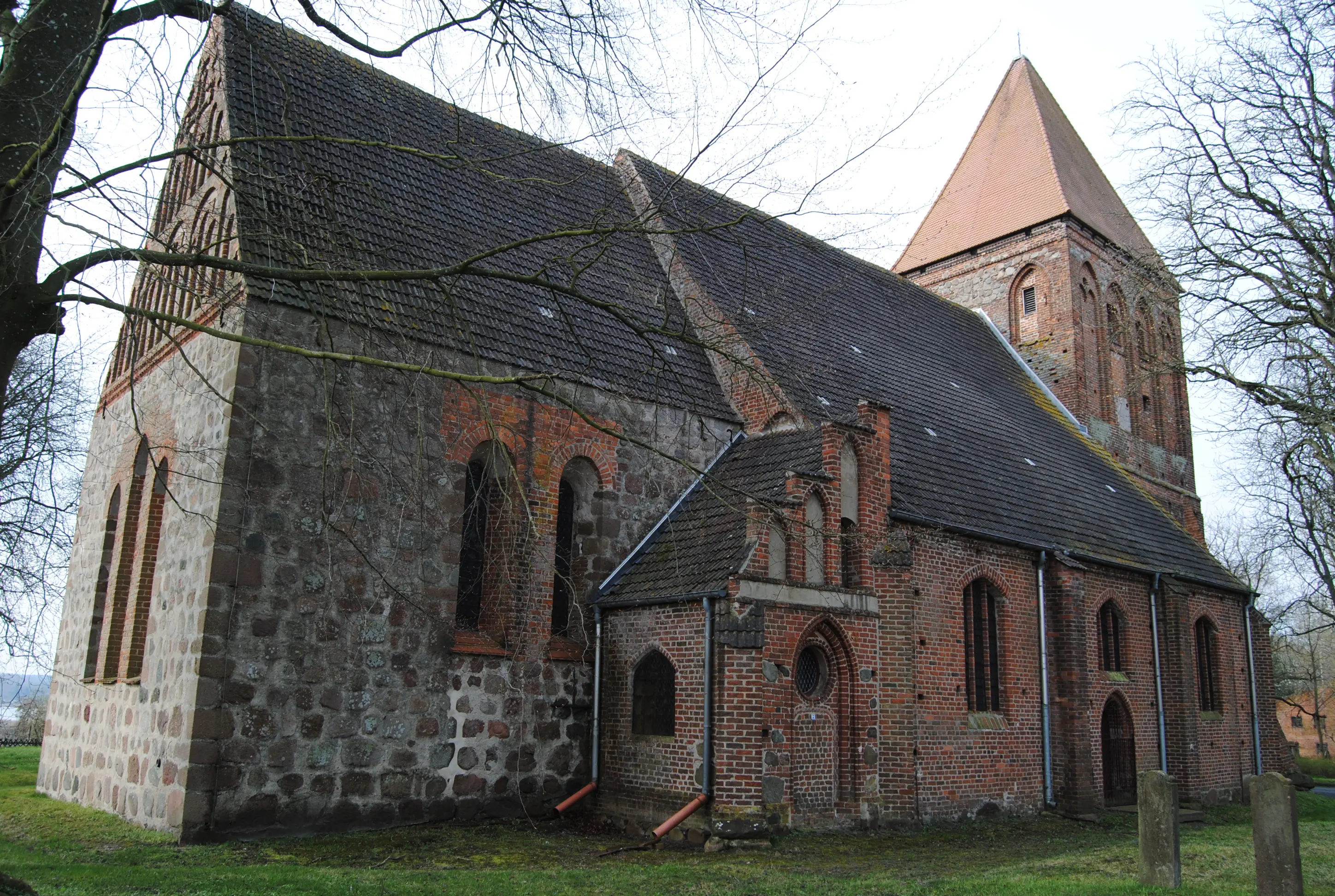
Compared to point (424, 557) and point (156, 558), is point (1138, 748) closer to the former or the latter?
point (424, 557)

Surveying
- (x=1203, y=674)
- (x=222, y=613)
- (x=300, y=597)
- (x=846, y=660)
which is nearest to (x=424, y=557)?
(x=300, y=597)

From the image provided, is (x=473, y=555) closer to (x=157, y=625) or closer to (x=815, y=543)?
(x=157, y=625)

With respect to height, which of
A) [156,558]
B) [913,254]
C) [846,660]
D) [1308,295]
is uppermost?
[913,254]

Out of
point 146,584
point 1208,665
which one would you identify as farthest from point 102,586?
point 1208,665

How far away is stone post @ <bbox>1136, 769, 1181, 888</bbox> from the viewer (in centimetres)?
915

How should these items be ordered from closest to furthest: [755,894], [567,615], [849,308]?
[755,894]
[567,615]
[849,308]

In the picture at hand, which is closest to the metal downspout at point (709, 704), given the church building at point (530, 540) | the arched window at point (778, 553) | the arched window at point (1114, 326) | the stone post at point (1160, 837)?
the church building at point (530, 540)

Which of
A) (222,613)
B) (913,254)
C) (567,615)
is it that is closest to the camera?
(222,613)

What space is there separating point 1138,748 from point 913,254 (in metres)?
16.2

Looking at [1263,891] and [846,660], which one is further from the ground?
[846,660]

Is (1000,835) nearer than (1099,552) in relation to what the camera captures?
Yes

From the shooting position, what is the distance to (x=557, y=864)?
9.88 m

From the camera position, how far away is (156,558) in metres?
11.9

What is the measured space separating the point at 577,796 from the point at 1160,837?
6270mm
